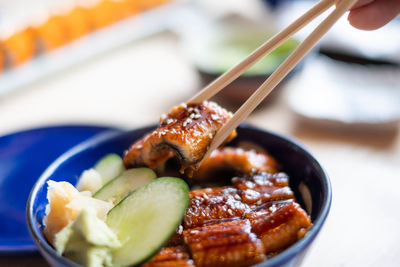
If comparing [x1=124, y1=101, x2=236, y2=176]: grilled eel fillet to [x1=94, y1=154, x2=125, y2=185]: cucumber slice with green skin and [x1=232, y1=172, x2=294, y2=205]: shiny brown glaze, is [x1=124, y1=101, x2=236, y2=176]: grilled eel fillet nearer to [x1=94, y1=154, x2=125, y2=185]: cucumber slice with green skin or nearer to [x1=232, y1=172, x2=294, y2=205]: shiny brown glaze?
[x1=94, y1=154, x2=125, y2=185]: cucumber slice with green skin

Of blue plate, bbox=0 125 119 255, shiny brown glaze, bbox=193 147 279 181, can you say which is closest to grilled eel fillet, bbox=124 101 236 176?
shiny brown glaze, bbox=193 147 279 181

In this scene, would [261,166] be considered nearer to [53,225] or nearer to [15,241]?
[53,225]

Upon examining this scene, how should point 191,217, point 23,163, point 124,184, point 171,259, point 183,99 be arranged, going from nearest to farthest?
1. point 171,259
2. point 191,217
3. point 124,184
4. point 23,163
5. point 183,99

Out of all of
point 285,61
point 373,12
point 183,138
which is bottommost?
point 183,138

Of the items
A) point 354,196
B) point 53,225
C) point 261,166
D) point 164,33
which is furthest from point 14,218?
point 164,33

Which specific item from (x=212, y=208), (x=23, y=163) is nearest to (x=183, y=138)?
(x=212, y=208)

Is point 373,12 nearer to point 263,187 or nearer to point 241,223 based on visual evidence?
point 263,187

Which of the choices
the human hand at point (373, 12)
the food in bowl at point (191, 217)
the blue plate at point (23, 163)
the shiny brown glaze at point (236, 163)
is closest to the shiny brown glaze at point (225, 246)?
the food in bowl at point (191, 217)
